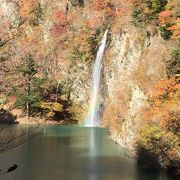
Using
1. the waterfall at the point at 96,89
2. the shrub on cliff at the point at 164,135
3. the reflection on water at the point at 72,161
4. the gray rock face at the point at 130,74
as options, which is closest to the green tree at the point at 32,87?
the waterfall at the point at 96,89

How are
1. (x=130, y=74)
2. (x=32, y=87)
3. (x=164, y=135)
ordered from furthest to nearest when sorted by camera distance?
1. (x=32, y=87)
2. (x=130, y=74)
3. (x=164, y=135)

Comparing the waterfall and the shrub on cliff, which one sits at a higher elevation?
the waterfall

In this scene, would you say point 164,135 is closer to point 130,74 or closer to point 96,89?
point 130,74

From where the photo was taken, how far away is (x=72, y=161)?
1029 inches

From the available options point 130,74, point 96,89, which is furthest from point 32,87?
point 130,74

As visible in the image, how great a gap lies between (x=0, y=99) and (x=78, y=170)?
14915 mm

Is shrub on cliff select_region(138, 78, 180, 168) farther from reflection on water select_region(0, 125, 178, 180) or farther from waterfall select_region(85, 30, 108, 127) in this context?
waterfall select_region(85, 30, 108, 127)

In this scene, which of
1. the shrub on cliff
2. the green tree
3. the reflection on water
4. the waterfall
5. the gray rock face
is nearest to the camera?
the reflection on water

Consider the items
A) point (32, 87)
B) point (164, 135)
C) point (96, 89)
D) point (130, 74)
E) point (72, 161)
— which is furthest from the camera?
point (32, 87)

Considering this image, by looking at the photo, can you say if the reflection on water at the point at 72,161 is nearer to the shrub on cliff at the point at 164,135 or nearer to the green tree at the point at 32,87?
the shrub on cliff at the point at 164,135

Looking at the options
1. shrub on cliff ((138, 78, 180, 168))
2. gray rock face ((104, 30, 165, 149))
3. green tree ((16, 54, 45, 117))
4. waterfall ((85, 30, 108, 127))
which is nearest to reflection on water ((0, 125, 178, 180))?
shrub on cliff ((138, 78, 180, 168))

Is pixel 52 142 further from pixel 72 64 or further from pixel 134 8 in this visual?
pixel 72 64

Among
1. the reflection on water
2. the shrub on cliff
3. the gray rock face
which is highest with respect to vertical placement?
the gray rock face

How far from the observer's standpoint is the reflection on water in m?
21.6
